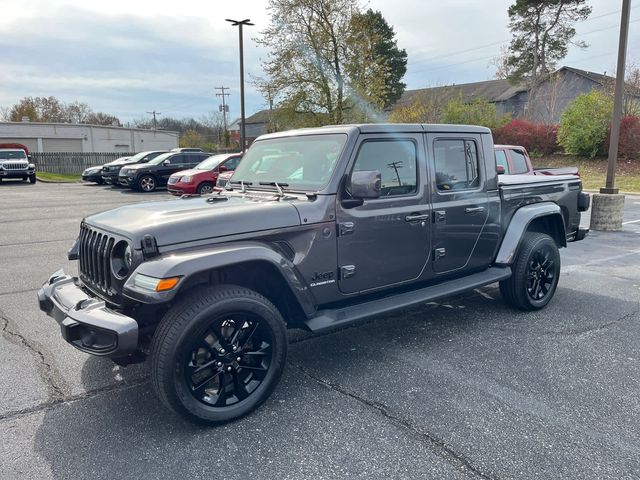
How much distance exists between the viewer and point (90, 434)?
2.98 meters

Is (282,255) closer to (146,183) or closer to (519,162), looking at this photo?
(519,162)

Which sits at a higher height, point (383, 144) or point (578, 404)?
point (383, 144)

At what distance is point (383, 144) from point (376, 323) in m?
1.85

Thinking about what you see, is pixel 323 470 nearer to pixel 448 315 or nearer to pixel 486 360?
pixel 486 360

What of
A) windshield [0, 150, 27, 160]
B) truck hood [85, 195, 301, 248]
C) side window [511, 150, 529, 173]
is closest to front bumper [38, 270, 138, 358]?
truck hood [85, 195, 301, 248]

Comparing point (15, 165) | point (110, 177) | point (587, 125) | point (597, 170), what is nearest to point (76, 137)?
point (15, 165)

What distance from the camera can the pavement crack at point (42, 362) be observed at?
3.50 meters

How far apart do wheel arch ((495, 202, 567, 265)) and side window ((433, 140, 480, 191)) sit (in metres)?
0.67

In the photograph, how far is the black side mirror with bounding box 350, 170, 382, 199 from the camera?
3.45m

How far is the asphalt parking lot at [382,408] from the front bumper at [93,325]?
557mm

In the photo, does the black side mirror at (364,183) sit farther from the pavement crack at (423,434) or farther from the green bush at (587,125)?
the green bush at (587,125)

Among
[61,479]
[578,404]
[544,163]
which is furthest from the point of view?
[544,163]

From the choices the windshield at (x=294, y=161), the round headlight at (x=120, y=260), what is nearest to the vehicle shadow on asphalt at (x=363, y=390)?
the round headlight at (x=120, y=260)

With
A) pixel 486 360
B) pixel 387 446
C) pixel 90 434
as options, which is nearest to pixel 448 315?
pixel 486 360
